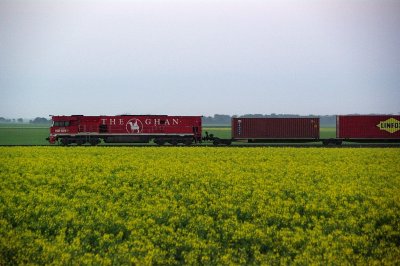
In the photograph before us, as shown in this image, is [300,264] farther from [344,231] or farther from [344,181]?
[344,181]

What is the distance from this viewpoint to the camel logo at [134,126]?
42.2 meters

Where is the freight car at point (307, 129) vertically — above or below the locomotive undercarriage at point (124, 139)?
above

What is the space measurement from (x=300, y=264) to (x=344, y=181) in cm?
940

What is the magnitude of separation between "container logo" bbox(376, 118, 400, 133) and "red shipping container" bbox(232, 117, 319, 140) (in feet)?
23.5

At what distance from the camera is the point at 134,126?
4222 cm

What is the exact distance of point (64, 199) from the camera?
14969mm

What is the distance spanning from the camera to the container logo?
43.2 meters

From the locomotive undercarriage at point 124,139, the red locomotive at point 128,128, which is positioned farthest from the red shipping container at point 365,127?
the locomotive undercarriage at point 124,139

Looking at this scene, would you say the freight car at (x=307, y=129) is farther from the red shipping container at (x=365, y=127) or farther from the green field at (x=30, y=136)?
the green field at (x=30, y=136)

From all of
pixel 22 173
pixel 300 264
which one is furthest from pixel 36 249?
pixel 22 173

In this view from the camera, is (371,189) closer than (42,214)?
No

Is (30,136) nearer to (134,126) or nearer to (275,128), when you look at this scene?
(134,126)

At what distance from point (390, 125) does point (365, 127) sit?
2807 millimetres

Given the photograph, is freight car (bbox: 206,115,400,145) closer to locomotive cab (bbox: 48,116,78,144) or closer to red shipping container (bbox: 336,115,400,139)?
red shipping container (bbox: 336,115,400,139)
